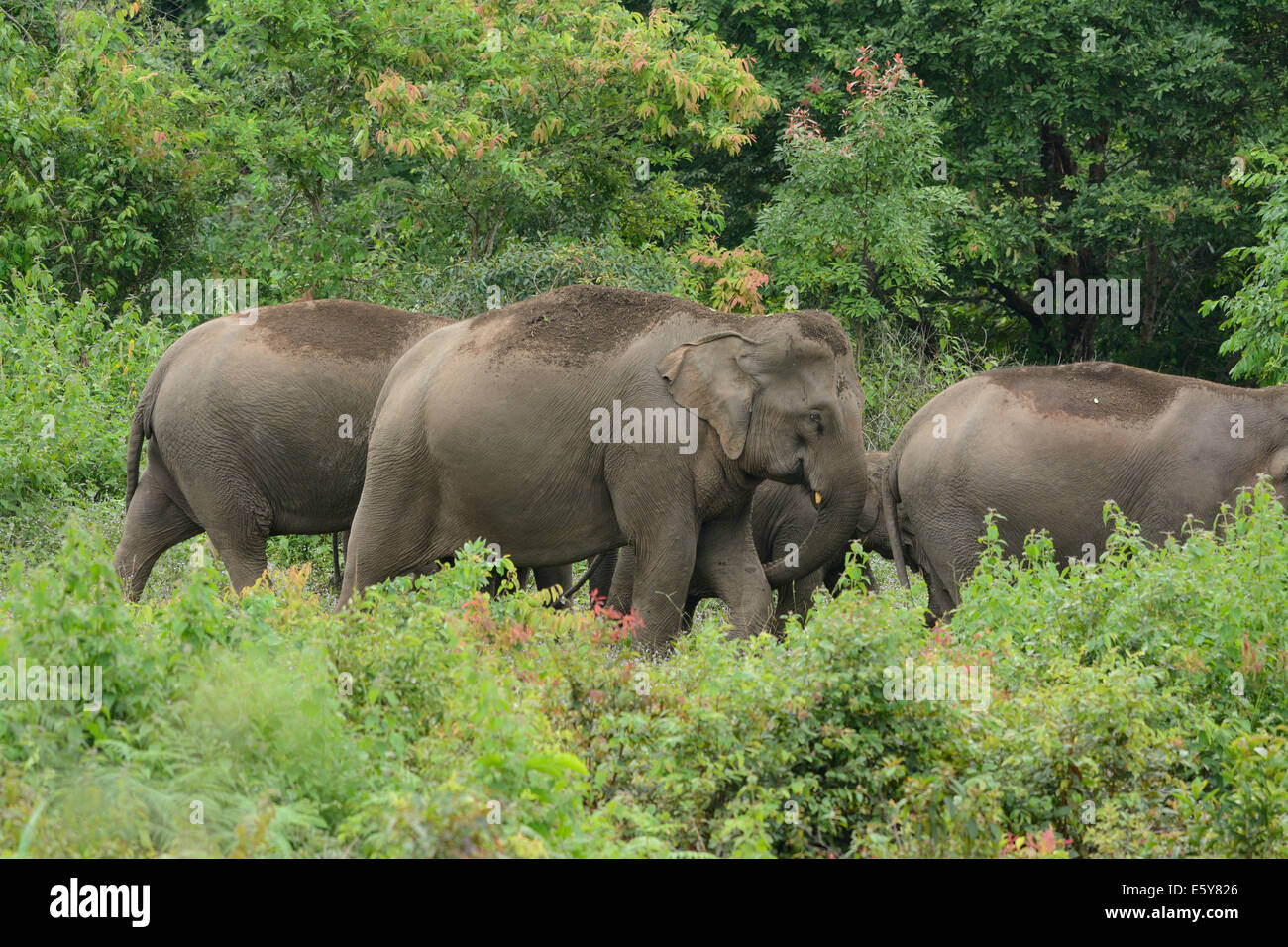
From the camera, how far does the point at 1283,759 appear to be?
575 centimetres

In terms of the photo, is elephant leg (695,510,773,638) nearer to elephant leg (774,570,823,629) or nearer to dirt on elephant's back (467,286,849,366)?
elephant leg (774,570,823,629)

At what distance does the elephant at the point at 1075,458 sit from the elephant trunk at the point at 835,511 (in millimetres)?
1422

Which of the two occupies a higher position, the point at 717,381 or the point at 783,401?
the point at 717,381

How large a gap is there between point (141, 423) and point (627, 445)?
11.2 ft

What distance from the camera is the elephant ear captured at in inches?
351

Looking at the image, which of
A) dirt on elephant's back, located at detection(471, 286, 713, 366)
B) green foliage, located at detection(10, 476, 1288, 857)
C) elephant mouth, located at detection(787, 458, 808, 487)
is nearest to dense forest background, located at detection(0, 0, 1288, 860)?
green foliage, located at detection(10, 476, 1288, 857)

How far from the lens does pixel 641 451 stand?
8992 millimetres

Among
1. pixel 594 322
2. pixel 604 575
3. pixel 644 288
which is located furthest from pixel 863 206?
pixel 594 322

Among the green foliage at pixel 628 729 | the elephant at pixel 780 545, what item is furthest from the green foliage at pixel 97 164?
the green foliage at pixel 628 729

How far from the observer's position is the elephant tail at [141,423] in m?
10.6

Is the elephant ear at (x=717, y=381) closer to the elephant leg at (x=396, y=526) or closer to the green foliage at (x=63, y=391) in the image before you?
the elephant leg at (x=396, y=526)

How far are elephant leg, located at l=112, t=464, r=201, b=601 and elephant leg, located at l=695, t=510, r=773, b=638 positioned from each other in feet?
11.6

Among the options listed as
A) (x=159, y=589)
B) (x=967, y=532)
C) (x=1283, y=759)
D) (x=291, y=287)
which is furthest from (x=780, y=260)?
(x=1283, y=759)

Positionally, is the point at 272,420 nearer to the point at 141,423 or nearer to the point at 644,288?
the point at 141,423
